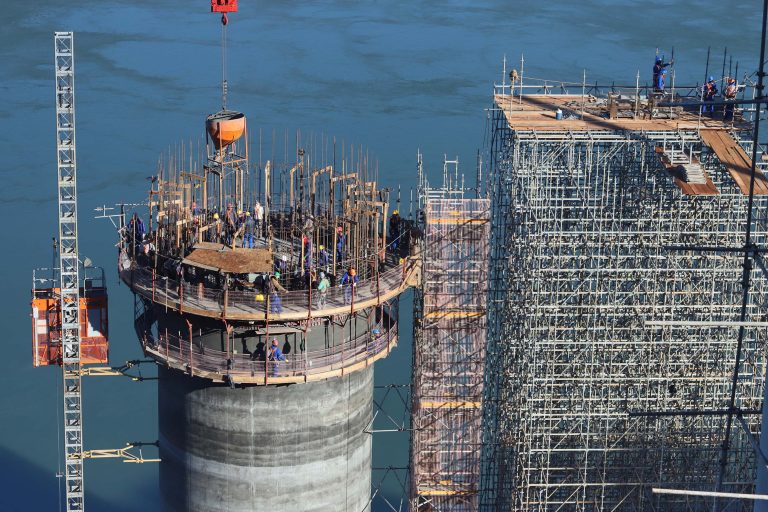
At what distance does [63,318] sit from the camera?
70125 mm

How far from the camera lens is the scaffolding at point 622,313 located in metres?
66.1

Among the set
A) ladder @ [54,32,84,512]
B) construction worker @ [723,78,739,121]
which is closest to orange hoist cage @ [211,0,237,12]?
ladder @ [54,32,84,512]

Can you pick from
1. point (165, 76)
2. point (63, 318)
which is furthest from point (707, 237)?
point (165, 76)

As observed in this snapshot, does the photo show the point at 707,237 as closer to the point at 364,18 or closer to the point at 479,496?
the point at 479,496

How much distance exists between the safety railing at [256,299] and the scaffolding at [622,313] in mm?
7506

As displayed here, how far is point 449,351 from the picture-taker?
72.2 metres

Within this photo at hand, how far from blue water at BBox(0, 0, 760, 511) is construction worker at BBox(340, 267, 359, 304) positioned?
27.3 m

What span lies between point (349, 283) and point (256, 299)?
4.43 metres

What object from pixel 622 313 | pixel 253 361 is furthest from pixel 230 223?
pixel 622 313

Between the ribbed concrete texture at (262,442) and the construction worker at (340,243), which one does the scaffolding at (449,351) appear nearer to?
the construction worker at (340,243)

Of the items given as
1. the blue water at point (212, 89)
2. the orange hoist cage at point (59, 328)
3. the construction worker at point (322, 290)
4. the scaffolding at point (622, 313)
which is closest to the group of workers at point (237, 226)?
the construction worker at point (322, 290)

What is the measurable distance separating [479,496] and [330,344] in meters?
13.9

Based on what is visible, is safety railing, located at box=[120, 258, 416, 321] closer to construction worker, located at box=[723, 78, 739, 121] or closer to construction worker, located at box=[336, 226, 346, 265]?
construction worker, located at box=[336, 226, 346, 265]

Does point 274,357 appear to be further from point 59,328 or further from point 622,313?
point 622,313
